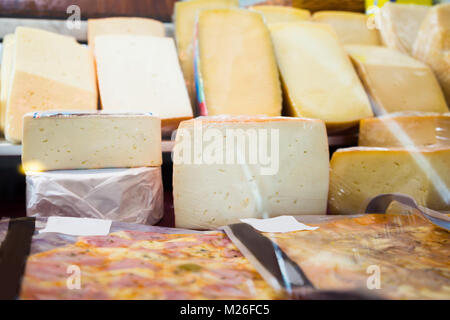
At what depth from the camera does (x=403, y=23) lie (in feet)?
5.24

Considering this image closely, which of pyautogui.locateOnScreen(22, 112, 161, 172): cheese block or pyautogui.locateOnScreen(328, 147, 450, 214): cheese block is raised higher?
pyautogui.locateOnScreen(22, 112, 161, 172): cheese block

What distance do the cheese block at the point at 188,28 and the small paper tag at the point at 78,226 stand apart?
778 mm

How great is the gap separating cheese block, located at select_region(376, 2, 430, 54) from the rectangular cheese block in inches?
27.1

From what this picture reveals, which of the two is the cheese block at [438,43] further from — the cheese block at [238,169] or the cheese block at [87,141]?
the cheese block at [87,141]

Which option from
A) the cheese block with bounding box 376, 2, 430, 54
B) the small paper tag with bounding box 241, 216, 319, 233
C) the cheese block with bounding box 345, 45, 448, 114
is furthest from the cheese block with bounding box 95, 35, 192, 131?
the cheese block with bounding box 376, 2, 430, 54

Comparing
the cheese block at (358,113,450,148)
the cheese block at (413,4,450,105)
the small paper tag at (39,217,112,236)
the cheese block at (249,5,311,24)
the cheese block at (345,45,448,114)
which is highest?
the cheese block at (249,5,311,24)

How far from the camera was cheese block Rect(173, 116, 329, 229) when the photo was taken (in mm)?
769

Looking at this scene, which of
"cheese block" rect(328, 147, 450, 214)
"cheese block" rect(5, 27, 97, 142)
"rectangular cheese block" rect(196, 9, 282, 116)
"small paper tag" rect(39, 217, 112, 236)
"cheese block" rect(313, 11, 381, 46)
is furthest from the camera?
"cheese block" rect(313, 11, 381, 46)

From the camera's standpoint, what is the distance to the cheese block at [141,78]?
44.1 inches

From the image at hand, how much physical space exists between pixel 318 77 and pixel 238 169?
651 millimetres

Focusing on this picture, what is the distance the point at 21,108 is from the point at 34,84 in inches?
3.4

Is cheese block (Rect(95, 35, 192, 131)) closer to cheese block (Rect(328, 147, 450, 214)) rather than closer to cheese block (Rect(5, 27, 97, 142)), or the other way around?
cheese block (Rect(5, 27, 97, 142))

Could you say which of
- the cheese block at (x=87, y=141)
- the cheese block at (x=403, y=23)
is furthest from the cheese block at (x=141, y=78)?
the cheese block at (x=403, y=23)

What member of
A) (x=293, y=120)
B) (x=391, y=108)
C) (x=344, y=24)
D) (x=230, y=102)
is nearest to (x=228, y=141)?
(x=293, y=120)
